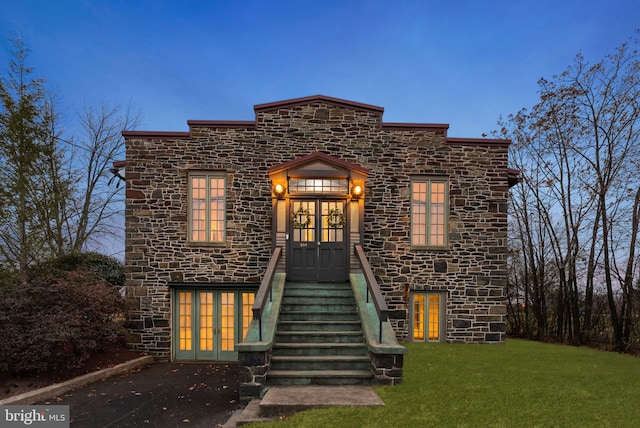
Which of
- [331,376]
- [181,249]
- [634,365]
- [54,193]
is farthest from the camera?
[54,193]

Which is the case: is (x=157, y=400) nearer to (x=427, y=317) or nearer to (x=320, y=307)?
(x=320, y=307)

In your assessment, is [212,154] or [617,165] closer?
[212,154]

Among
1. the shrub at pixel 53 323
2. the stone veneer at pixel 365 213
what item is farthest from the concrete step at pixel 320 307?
the shrub at pixel 53 323

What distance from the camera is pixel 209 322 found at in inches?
362

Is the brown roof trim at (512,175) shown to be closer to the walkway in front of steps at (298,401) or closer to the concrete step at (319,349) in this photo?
the concrete step at (319,349)

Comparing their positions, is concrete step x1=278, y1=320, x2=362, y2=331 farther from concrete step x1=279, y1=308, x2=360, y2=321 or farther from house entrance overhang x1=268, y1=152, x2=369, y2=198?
house entrance overhang x1=268, y1=152, x2=369, y2=198

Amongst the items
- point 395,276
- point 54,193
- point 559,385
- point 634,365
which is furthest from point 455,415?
point 54,193

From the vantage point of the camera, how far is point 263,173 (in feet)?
30.4

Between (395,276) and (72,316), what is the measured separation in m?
7.30

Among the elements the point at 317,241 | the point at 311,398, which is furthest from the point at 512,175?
the point at 311,398

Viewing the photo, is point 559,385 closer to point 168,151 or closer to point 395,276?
point 395,276

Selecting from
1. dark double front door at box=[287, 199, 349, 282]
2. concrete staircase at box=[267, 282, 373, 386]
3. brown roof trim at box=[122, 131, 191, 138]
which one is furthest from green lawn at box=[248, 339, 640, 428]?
brown roof trim at box=[122, 131, 191, 138]

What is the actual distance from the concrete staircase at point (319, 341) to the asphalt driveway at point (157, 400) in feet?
3.43

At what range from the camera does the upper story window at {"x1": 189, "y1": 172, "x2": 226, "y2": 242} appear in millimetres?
9219
